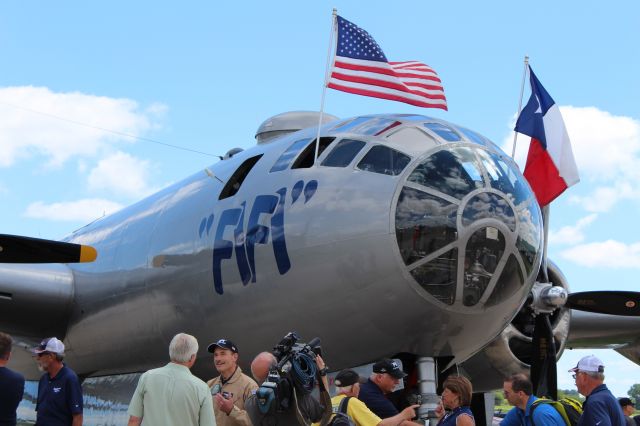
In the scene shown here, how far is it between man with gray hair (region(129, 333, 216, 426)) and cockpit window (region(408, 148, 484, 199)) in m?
3.82

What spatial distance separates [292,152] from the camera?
1070 cm

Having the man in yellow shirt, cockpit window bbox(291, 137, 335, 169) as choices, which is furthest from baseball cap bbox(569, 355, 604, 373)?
cockpit window bbox(291, 137, 335, 169)

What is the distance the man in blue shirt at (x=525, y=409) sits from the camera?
6.68 m

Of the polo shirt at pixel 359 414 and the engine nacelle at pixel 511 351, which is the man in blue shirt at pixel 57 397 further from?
the engine nacelle at pixel 511 351

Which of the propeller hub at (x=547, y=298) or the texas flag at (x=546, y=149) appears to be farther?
the texas flag at (x=546, y=149)

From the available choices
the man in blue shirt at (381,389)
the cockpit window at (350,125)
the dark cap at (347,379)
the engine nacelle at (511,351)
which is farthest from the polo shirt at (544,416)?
the engine nacelle at (511,351)

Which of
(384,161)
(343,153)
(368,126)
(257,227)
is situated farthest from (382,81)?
(257,227)

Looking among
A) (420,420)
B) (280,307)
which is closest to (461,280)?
(420,420)

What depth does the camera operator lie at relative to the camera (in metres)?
5.60

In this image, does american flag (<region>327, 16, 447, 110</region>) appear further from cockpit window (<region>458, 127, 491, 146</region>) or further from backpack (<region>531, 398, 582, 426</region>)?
backpack (<region>531, 398, 582, 426</region>)

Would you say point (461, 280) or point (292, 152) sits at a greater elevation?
point (292, 152)

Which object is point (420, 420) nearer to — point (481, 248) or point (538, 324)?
point (481, 248)

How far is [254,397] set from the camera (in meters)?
5.81

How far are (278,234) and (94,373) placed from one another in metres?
6.96
